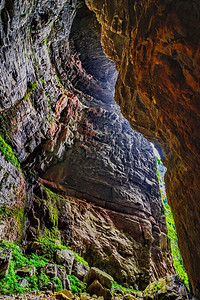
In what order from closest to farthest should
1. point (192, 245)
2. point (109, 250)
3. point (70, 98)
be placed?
point (192, 245)
point (109, 250)
point (70, 98)

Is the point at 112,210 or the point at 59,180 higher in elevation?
the point at 59,180

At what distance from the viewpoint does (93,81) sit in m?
24.9

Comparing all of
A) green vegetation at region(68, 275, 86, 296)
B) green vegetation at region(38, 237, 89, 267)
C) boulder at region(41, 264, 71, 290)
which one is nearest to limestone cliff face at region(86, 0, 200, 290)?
green vegetation at region(68, 275, 86, 296)

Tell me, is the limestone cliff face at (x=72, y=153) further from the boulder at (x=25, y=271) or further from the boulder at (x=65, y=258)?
the boulder at (x=25, y=271)

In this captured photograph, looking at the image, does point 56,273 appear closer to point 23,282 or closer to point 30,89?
point 23,282

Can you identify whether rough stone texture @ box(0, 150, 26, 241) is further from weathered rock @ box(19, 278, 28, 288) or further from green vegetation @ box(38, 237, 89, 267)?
weathered rock @ box(19, 278, 28, 288)

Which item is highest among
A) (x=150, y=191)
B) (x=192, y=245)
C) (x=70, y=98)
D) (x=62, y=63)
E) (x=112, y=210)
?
(x=62, y=63)

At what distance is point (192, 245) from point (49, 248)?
23.6 ft

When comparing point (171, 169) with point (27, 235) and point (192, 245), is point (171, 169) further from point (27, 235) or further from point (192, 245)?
point (27, 235)

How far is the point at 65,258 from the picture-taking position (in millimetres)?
9070

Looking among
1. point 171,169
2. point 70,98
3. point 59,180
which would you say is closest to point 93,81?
point 70,98

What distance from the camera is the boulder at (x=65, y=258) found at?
8703mm

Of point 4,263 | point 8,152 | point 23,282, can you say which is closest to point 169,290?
point 23,282

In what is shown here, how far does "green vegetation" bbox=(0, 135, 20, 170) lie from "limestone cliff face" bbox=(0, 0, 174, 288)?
39 centimetres
